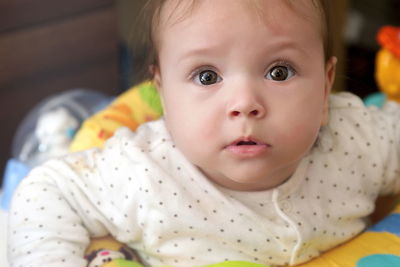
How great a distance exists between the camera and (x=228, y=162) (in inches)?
28.9

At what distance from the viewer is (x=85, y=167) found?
85cm

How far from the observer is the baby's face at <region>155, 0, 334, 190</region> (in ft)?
2.33

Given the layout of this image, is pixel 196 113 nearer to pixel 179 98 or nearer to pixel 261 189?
pixel 179 98

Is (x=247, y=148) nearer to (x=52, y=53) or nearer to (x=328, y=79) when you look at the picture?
(x=328, y=79)

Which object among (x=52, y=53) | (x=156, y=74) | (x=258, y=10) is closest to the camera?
(x=258, y=10)

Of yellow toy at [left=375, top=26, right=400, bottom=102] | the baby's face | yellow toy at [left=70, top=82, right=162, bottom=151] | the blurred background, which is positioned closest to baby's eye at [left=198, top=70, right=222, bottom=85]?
the baby's face

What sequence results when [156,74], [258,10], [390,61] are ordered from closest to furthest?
[258,10] < [156,74] < [390,61]

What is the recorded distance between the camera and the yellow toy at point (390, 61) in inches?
40.6

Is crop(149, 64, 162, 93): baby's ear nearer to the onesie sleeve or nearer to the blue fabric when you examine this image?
the onesie sleeve

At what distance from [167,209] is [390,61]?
0.47 meters

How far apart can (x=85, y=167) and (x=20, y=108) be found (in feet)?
2.53

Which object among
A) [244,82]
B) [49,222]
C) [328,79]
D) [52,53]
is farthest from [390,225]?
[52,53]

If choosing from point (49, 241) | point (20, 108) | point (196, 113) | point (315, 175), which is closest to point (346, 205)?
point (315, 175)

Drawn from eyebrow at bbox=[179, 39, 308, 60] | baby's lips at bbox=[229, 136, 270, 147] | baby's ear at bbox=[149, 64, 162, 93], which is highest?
eyebrow at bbox=[179, 39, 308, 60]
